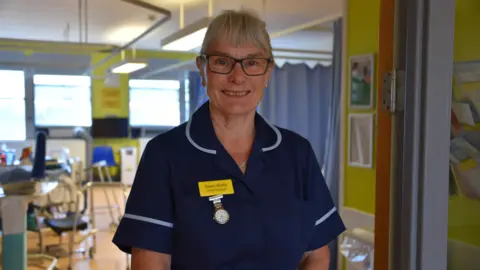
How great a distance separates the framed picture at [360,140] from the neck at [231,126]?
6.01 ft

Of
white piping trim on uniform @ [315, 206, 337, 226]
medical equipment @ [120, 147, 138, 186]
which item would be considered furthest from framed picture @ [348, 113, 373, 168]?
Answer: medical equipment @ [120, 147, 138, 186]

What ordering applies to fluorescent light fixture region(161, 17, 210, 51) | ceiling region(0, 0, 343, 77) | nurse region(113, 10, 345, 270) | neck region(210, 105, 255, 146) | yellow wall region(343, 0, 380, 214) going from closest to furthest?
1. nurse region(113, 10, 345, 270)
2. neck region(210, 105, 255, 146)
3. yellow wall region(343, 0, 380, 214)
4. fluorescent light fixture region(161, 17, 210, 51)
5. ceiling region(0, 0, 343, 77)

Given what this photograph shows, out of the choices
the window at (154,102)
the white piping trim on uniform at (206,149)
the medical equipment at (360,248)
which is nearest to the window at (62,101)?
the window at (154,102)

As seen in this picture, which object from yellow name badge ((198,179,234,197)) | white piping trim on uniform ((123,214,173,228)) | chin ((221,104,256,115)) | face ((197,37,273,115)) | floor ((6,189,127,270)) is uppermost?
face ((197,37,273,115))

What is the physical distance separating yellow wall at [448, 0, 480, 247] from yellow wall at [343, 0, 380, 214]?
166cm

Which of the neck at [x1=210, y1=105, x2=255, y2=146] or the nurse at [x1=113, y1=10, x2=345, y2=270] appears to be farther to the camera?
the neck at [x1=210, y1=105, x2=255, y2=146]

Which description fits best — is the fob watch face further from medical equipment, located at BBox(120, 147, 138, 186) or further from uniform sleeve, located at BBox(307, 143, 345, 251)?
medical equipment, located at BBox(120, 147, 138, 186)

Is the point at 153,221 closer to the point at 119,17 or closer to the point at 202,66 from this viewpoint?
the point at 202,66

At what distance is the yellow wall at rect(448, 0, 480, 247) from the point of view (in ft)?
3.59

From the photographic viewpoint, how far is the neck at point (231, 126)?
48.8 inches

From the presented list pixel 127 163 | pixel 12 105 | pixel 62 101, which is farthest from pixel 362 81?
pixel 12 105

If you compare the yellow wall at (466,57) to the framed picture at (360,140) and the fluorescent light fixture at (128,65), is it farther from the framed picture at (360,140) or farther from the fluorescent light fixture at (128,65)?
the fluorescent light fixture at (128,65)

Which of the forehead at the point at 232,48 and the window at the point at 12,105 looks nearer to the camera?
the forehead at the point at 232,48

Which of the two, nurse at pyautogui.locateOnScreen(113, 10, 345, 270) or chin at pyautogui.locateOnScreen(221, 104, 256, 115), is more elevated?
chin at pyautogui.locateOnScreen(221, 104, 256, 115)
